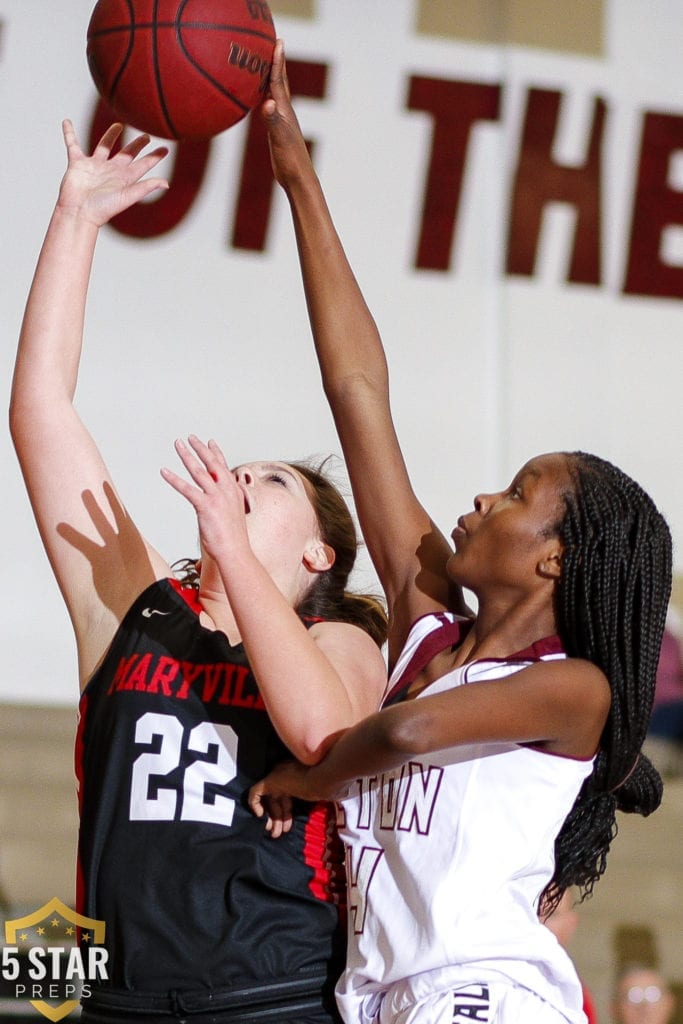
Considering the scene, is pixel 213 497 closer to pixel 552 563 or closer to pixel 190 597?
pixel 190 597

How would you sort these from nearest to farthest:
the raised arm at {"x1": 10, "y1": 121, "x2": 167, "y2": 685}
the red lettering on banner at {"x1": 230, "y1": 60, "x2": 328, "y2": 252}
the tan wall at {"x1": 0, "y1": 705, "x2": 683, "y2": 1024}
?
the raised arm at {"x1": 10, "y1": 121, "x2": 167, "y2": 685} < the tan wall at {"x1": 0, "y1": 705, "x2": 683, "y2": 1024} < the red lettering on banner at {"x1": 230, "y1": 60, "x2": 328, "y2": 252}

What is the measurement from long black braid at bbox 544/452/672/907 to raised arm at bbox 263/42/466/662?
0.29 metres

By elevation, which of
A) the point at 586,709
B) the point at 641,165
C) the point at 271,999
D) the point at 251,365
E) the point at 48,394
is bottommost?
the point at 271,999

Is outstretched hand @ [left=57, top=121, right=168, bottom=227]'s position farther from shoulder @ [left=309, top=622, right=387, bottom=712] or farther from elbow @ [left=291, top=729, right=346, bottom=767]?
elbow @ [left=291, top=729, right=346, bottom=767]

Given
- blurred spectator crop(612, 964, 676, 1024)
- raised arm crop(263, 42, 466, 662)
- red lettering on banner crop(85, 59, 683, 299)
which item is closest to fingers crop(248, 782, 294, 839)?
raised arm crop(263, 42, 466, 662)

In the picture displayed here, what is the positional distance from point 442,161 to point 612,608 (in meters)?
4.25

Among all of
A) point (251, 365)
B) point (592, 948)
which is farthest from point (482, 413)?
point (592, 948)

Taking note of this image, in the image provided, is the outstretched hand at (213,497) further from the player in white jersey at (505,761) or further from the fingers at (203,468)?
the player in white jersey at (505,761)

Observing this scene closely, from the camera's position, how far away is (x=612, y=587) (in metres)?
1.64

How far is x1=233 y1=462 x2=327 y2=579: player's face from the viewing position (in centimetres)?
202

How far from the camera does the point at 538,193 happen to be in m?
5.63

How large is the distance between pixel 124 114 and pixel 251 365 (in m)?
3.20

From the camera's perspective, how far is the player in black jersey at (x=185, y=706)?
1.67 m

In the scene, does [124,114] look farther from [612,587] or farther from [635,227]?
[635,227]
